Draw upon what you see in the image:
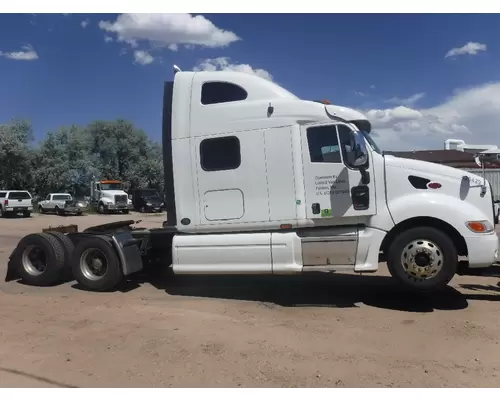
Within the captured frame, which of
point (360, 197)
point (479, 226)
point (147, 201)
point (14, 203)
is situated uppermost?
point (14, 203)

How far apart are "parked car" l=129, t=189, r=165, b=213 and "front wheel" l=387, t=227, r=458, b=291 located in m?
35.5

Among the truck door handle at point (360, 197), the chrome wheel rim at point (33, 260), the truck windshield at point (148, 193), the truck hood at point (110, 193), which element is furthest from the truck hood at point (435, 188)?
the truck windshield at point (148, 193)

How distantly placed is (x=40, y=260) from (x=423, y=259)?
22.4 ft

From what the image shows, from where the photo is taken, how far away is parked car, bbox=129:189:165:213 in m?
41.5

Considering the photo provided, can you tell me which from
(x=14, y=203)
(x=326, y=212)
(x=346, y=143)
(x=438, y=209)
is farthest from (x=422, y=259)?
(x=14, y=203)

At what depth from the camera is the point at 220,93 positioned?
7.64 meters

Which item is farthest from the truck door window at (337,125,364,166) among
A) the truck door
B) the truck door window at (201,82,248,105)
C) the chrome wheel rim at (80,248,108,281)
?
the chrome wheel rim at (80,248,108,281)

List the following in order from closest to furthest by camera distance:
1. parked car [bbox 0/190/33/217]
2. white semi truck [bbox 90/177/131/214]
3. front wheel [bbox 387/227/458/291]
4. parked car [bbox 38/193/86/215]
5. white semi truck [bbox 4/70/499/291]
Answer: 1. front wheel [bbox 387/227/458/291]
2. white semi truck [bbox 4/70/499/291]
3. parked car [bbox 0/190/33/217]
4. parked car [bbox 38/193/86/215]
5. white semi truck [bbox 90/177/131/214]

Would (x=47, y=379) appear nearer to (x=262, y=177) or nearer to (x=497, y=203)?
(x=262, y=177)

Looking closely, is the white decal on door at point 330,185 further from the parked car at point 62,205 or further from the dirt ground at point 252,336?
the parked car at point 62,205

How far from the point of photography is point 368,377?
4504 millimetres

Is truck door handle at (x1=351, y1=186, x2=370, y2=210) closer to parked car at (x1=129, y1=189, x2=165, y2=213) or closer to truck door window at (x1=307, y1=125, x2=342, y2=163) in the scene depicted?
truck door window at (x1=307, y1=125, x2=342, y2=163)

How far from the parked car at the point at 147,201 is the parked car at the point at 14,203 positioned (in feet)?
31.5

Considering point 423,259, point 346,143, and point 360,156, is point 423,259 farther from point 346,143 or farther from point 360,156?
point 346,143
